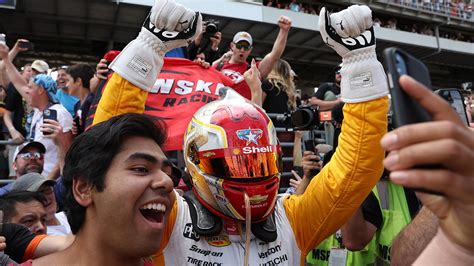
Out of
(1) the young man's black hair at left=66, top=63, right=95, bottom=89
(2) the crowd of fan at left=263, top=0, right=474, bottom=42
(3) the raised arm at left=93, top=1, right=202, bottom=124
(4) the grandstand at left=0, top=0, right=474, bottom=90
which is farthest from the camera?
(2) the crowd of fan at left=263, top=0, right=474, bottom=42

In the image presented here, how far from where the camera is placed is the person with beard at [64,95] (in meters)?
5.18

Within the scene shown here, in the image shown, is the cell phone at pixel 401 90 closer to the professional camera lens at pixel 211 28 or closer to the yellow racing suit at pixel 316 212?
the yellow racing suit at pixel 316 212

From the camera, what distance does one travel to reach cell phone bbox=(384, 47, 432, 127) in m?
0.76

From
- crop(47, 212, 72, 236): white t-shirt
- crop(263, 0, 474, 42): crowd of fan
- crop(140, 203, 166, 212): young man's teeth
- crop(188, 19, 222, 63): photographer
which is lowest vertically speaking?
crop(47, 212, 72, 236): white t-shirt

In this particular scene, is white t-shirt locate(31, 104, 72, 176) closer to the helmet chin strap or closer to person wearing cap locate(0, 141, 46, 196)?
person wearing cap locate(0, 141, 46, 196)

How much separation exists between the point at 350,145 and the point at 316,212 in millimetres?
316

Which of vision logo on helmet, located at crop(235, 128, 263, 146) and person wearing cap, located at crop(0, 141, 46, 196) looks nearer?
vision logo on helmet, located at crop(235, 128, 263, 146)

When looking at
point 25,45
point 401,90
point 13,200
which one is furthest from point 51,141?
point 401,90

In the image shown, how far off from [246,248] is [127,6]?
13853 mm

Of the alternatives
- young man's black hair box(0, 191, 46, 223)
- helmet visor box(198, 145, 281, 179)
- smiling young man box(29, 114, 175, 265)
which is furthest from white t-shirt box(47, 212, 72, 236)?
helmet visor box(198, 145, 281, 179)

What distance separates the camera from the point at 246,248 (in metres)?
1.80

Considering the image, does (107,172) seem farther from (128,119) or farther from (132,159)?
(128,119)

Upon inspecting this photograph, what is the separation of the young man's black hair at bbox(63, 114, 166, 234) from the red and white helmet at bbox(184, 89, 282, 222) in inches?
9.6

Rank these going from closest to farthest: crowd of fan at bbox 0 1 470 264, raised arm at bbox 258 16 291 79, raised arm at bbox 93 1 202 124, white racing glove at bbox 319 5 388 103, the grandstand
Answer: crowd of fan at bbox 0 1 470 264, white racing glove at bbox 319 5 388 103, raised arm at bbox 93 1 202 124, raised arm at bbox 258 16 291 79, the grandstand
